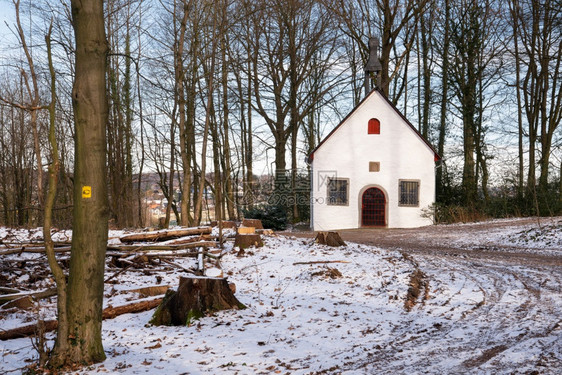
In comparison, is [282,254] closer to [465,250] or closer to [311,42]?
[465,250]

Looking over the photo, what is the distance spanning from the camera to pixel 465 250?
1422 centimetres

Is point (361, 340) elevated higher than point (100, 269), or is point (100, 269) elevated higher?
point (100, 269)

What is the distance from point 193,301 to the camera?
22.6ft

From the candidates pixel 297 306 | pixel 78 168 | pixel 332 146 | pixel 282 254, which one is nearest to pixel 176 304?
pixel 297 306

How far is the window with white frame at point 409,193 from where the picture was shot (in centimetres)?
2498

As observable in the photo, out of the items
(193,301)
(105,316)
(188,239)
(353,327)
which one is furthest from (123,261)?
(353,327)

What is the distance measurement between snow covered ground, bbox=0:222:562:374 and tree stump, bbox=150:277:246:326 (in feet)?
0.61

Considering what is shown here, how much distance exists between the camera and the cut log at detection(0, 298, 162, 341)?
20.1 feet

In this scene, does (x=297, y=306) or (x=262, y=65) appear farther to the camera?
(x=262, y=65)

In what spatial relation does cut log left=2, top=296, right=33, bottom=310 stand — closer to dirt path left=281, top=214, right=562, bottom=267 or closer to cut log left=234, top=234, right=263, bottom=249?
cut log left=234, top=234, right=263, bottom=249

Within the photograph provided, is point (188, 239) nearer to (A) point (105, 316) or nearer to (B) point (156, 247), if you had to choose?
(B) point (156, 247)

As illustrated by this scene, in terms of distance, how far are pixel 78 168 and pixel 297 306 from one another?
4048 mm

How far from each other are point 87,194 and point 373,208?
2152 centimetres

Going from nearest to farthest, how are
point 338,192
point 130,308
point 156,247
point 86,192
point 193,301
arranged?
point 86,192 < point 193,301 < point 130,308 < point 156,247 < point 338,192
